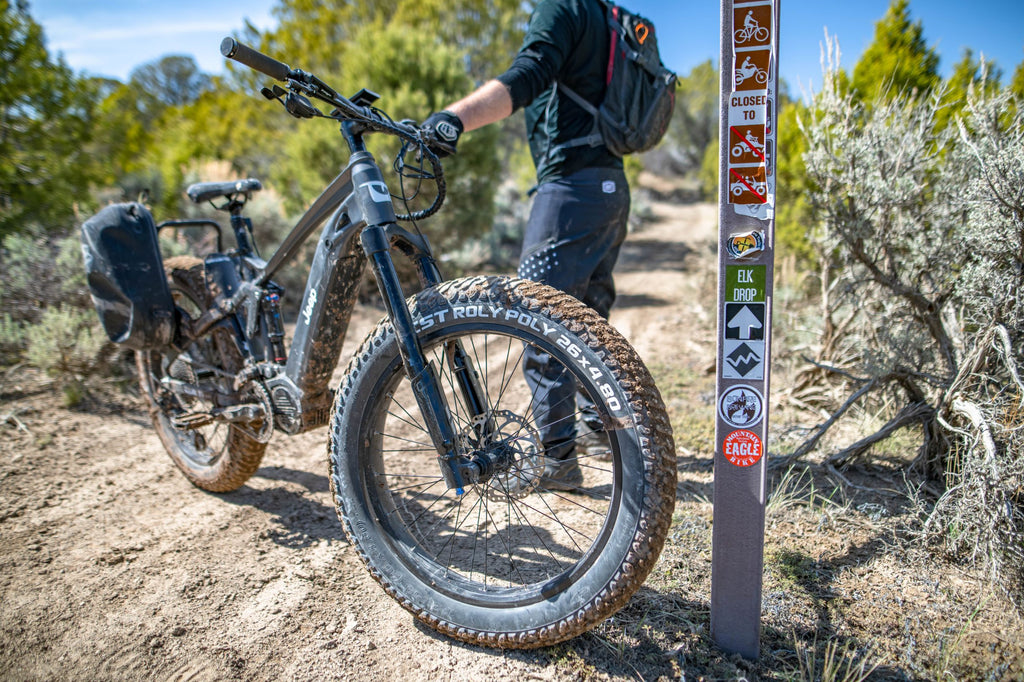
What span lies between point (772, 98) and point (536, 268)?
4.14ft

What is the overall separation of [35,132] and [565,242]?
5.48 meters

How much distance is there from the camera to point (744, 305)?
1.56 metres

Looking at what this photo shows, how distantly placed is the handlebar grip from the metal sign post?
4.31 feet

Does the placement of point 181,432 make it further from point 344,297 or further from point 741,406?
point 741,406

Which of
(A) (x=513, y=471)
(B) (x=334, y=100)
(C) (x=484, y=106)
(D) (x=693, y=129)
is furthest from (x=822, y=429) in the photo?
(D) (x=693, y=129)

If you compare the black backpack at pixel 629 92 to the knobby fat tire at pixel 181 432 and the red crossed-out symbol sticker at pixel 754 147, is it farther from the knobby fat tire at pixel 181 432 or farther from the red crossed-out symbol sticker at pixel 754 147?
the knobby fat tire at pixel 181 432

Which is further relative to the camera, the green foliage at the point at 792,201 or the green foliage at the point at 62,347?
the green foliage at the point at 792,201

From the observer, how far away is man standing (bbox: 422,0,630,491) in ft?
8.01

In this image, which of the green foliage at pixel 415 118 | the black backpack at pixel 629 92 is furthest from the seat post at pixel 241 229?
the green foliage at pixel 415 118

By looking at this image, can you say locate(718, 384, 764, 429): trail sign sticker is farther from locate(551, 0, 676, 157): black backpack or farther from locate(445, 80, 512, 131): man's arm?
locate(551, 0, 676, 157): black backpack

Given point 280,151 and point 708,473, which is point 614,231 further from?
point 280,151

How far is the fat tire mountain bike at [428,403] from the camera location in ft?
5.09

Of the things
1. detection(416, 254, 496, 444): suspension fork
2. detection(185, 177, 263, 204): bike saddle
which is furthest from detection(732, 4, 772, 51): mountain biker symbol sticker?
detection(185, 177, 263, 204): bike saddle

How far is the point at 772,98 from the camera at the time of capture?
149 centimetres
